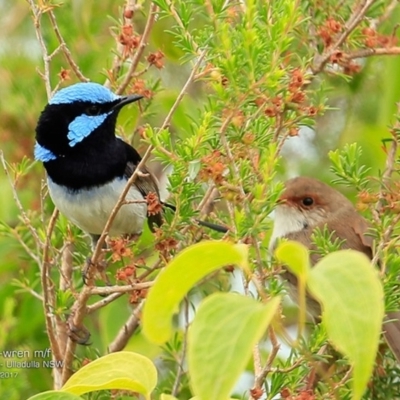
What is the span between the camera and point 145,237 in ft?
11.7

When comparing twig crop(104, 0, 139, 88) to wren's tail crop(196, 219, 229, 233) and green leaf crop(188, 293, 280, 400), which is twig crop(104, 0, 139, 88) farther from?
green leaf crop(188, 293, 280, 400)

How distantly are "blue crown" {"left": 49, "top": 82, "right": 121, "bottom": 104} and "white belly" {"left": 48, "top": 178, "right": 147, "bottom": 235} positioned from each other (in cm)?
32

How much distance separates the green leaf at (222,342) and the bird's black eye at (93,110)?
83.1 inches

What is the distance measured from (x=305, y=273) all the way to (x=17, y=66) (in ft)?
11.5

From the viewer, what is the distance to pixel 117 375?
62.4 inches

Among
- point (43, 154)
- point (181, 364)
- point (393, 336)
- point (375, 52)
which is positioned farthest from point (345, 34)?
point (43, 154)

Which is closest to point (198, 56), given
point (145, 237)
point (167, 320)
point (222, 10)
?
point (222, 10)

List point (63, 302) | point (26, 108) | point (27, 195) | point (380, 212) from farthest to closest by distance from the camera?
point (26, 108)
point (27, 195)
point (63, 302)
point (380, 212)

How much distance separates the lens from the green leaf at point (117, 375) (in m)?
1.58

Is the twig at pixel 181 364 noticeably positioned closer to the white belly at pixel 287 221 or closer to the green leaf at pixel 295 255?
the white belly at pixel 287 221

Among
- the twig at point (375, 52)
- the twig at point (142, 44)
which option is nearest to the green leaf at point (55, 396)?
the twig at point (142, 44)

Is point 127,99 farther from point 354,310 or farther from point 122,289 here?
point 354,310

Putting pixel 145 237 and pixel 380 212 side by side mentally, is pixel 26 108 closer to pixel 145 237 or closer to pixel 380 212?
pixel 145 237

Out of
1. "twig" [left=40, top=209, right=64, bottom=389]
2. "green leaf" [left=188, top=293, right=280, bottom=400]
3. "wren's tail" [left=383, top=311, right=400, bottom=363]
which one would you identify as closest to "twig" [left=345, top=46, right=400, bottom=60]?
"wren's tail" [left=383, top=311, right=400, bottom=363]
